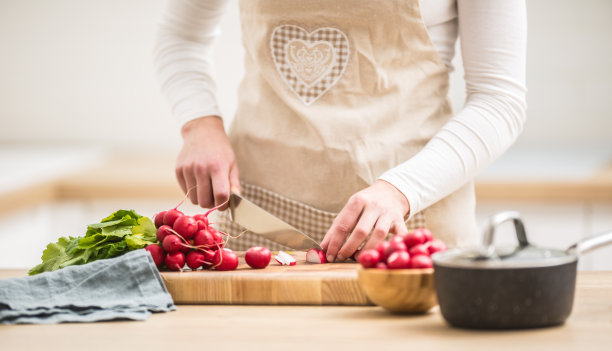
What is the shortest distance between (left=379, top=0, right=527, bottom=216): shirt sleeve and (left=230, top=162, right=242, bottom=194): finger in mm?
297

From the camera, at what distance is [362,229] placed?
1105 mm

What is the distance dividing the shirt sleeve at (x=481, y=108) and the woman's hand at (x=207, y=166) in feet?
1.02

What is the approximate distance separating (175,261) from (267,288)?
0.16 m

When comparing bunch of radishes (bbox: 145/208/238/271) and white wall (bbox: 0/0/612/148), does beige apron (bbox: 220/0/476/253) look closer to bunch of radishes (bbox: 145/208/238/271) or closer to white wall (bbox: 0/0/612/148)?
bunch of radishes (bbox: 145/208/238/271)

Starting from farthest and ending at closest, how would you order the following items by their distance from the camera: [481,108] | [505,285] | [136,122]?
[136,122] < [481,108] < [505,285]

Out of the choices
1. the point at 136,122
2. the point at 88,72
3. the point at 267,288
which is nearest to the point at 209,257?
the point at 267,288

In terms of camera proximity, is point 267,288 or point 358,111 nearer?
point 267,288

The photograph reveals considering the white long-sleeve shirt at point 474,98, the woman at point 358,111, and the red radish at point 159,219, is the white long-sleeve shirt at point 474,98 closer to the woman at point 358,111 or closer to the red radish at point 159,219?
the woman at point 358,111

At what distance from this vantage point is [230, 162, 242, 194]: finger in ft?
4.43

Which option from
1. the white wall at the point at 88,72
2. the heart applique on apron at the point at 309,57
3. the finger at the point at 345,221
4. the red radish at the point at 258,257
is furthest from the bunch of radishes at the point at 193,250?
the white wall at the point at 88,72

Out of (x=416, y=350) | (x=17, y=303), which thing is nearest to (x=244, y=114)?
(x=17, y=303)

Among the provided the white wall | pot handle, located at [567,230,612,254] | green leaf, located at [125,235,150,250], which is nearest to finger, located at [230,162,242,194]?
green leaf, located at [125,235,150,250]

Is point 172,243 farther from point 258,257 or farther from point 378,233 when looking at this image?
point 378,233

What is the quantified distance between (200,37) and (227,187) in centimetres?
38
